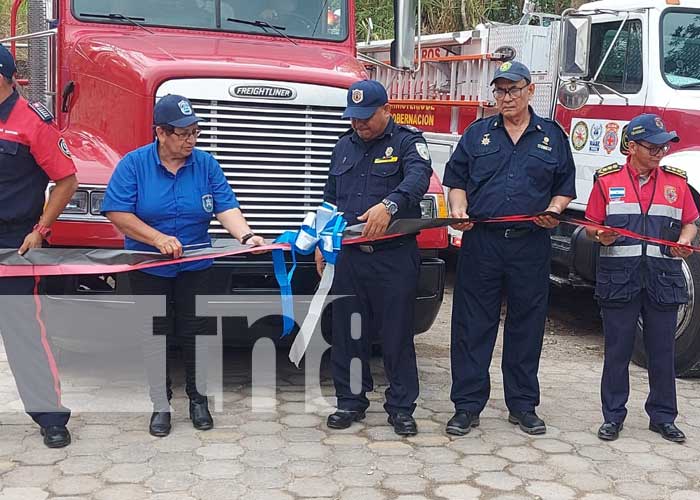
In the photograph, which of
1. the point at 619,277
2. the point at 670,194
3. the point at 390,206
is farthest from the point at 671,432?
the point at 390,206

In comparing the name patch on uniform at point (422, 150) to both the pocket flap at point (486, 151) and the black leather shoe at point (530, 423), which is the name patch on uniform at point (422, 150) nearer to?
the pocket flap at point (486, 151)

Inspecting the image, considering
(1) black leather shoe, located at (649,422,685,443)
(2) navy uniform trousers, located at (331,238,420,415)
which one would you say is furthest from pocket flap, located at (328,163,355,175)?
(1) black leather shoe, located at (649,422,685,443)

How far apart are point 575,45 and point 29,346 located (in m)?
4.08

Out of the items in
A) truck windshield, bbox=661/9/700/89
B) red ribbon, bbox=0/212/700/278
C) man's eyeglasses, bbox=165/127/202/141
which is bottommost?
red ribbon, bbox=0/212/700/278

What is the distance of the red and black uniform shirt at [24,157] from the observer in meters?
4.15

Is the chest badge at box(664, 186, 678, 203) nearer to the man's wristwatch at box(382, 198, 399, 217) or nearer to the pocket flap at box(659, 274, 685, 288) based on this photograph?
the pocket flap at box(659, 274, 685, 288)

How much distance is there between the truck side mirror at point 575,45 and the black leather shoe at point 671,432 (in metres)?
2.65

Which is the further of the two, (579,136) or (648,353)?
(579,136)

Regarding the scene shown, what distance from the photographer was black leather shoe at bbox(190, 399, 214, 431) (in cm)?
459

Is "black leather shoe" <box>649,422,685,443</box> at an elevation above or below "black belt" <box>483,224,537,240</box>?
below

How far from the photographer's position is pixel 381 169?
447cm

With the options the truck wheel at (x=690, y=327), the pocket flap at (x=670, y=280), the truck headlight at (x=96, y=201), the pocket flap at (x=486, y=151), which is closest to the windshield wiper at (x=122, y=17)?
the truck headlight at (x=96, y=201)

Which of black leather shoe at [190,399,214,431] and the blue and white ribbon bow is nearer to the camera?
the blue and white ribbon bow

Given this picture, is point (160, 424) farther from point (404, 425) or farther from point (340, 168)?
point (340, 168)
